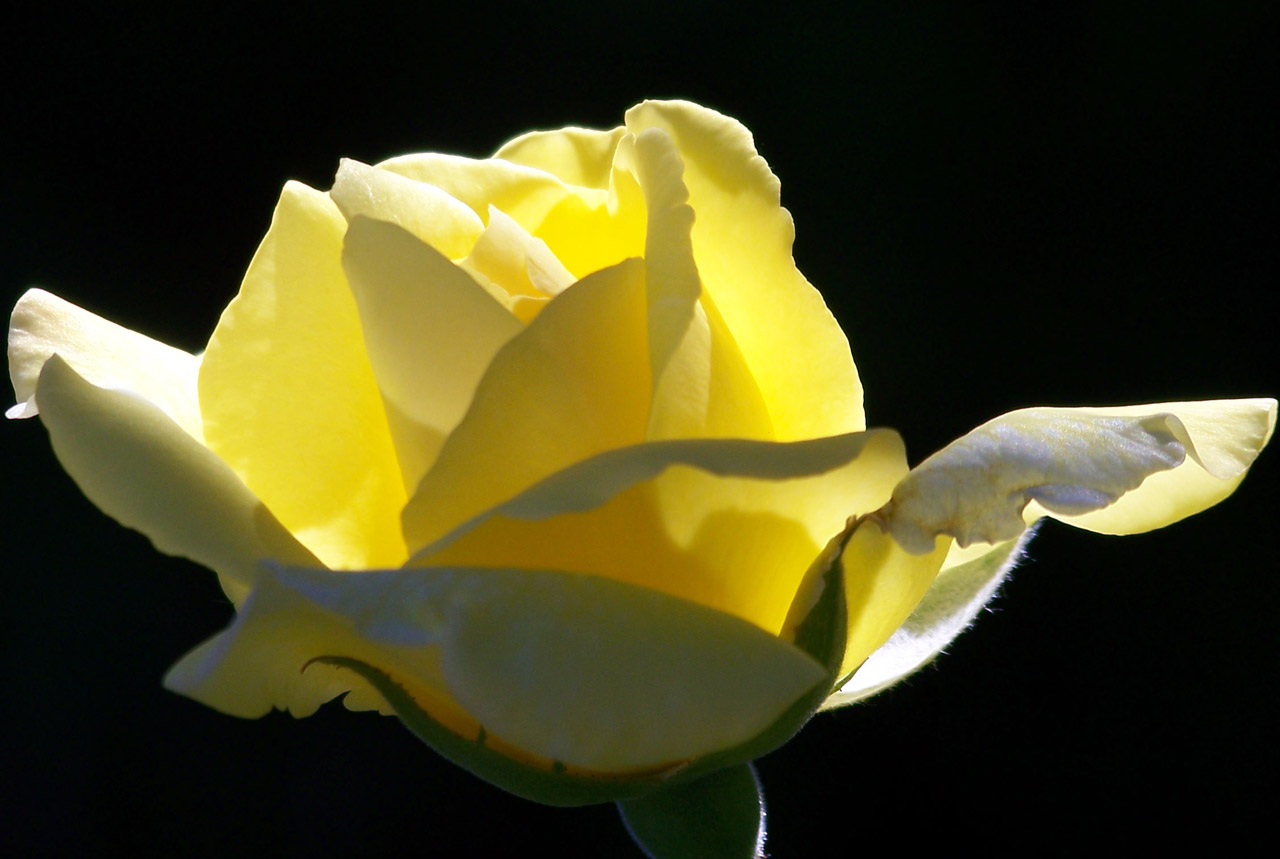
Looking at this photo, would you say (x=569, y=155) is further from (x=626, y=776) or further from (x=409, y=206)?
(x=626, y=776)

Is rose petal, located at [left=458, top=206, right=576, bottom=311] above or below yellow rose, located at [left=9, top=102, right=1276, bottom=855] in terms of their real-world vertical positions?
above

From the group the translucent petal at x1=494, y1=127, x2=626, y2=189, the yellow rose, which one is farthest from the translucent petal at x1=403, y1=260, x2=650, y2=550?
the translucent petal at x1=494, y1=127, x2=626, y2=189

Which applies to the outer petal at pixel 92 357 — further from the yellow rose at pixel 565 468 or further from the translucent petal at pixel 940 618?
the translucent petal at pixel 940 618

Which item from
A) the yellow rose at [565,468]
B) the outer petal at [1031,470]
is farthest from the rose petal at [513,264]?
the outer petal at [1031,470]

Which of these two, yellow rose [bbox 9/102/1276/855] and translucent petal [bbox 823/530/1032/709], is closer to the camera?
yellow rose [bbox 9/102/1276/855]

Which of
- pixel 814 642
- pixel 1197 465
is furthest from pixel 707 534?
pixel 1197 465

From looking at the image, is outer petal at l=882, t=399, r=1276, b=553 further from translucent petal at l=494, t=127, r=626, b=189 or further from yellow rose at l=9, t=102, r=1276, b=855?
translucent petal at l=494, t=127, r=626, b=189

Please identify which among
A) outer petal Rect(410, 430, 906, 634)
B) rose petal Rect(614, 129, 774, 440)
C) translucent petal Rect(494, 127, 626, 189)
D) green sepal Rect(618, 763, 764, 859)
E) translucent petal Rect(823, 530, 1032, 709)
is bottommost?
green sepal Rect(618, 763, 764, 859)
